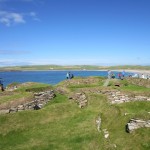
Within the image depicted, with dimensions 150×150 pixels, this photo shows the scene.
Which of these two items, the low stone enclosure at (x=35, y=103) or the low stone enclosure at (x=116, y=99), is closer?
the low stone enclosure at (x=116, y=99)

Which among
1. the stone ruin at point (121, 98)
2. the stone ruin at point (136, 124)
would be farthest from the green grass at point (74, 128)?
the stone ruin at point (121, 98)

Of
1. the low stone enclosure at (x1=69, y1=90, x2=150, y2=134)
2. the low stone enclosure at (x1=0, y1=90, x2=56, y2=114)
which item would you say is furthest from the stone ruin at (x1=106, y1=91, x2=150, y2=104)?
the low stone enclosure at (x1=0, y1=90, x2=56, y2=114)

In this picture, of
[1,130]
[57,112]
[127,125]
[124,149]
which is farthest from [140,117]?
[1,130]

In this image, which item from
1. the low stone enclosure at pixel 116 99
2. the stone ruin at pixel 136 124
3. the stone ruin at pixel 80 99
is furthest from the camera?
the stone ruin at pixel 80 99

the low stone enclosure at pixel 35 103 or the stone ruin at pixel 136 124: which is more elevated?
the stone ruin at pixel 136 124

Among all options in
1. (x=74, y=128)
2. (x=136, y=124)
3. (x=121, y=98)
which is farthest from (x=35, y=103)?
(x=136, y=124)

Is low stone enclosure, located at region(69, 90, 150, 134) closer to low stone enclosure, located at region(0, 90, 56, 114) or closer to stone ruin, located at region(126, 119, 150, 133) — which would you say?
stone ruin, located at region(126, 119, 150, 133)

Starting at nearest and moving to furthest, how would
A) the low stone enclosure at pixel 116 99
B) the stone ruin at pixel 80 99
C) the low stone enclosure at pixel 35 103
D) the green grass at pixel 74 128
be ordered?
the green grass at pixel 74 128, the low stone enclosure at pixel 116 99, the low stone enclosure at pixel 35 103, the stone ruin at pixel 80 99

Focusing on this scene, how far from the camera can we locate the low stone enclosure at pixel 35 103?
25156 millimetres

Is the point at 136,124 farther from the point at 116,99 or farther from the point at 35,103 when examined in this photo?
the point at 35,103

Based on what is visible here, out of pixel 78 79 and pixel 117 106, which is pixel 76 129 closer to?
pixel 117 106

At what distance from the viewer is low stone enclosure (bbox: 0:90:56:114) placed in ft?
82.5

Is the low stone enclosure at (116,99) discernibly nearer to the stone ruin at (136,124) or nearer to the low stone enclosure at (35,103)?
the stone ruin at (136,124)

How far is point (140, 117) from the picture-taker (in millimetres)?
18172
